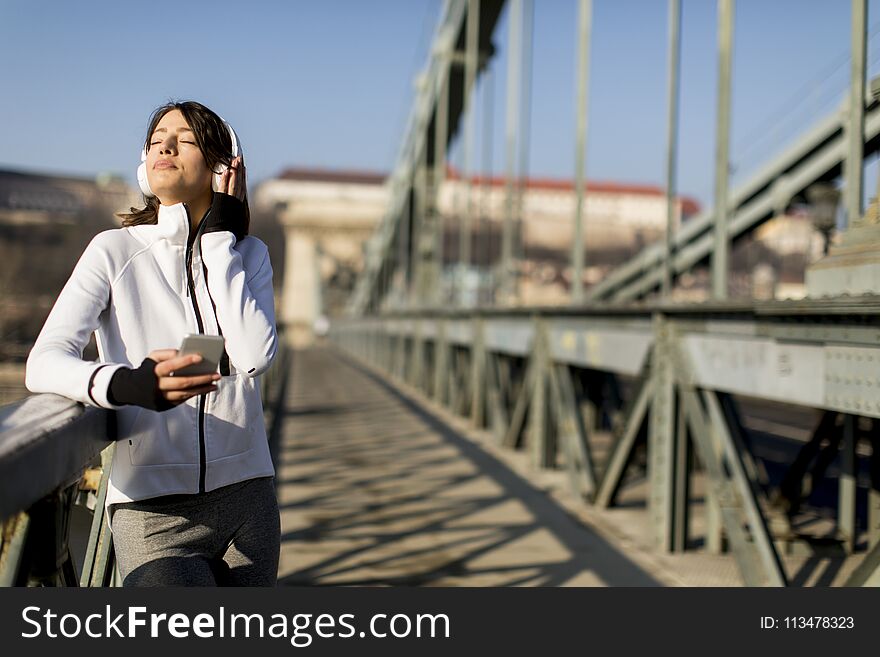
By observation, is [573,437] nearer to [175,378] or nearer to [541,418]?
[541,418]

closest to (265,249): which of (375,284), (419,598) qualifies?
(419,598)

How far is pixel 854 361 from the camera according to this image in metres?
4.51

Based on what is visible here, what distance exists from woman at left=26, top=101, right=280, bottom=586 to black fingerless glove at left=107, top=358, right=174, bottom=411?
57mm

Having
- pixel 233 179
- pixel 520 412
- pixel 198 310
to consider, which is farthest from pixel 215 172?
pixel 520 412

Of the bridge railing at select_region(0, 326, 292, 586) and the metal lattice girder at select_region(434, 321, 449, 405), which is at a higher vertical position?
the bridge railing at select_region(0, 326, 292, 586)

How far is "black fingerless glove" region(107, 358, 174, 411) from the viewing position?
73.3 inches

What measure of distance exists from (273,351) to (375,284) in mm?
47214

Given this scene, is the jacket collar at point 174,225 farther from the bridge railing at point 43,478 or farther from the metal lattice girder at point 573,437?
the metal lattice girder at point 573,437

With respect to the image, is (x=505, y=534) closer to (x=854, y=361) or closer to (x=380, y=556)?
(x=380, y=556)

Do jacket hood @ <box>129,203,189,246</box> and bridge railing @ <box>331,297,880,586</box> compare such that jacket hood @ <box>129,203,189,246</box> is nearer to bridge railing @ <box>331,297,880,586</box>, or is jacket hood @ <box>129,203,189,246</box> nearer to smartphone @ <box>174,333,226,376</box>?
smartphone @ <box>174,333,226,376</box>

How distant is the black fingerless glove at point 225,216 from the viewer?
87.0 inches

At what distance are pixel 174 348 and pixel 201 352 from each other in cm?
25

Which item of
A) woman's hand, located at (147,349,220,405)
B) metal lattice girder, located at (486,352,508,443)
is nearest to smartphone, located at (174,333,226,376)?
woman's hand, located at (147,349,220,405)

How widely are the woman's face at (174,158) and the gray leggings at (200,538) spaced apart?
2.01 feet
